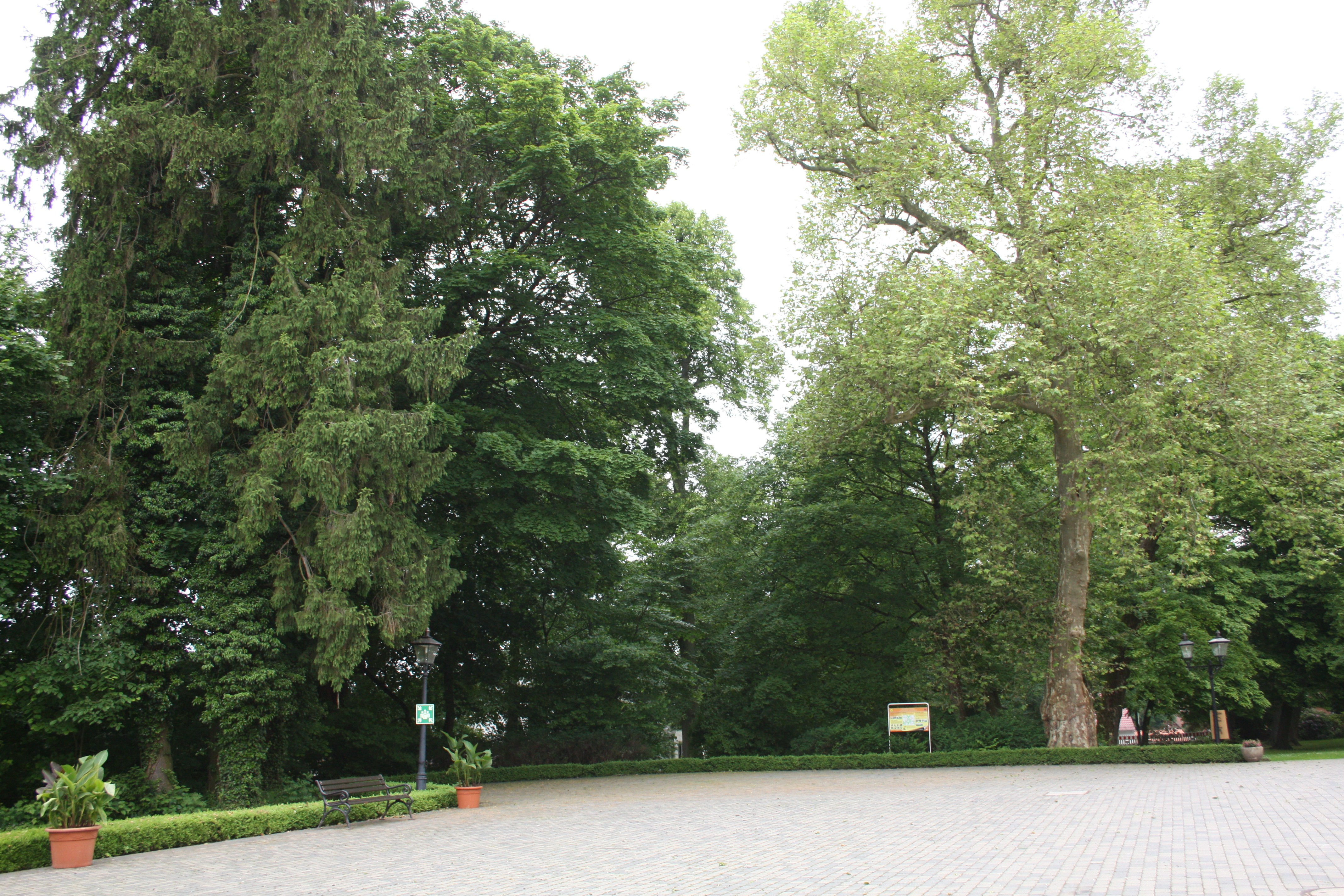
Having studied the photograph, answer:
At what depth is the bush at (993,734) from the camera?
22.0 m

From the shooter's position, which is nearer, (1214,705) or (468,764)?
(468,764)

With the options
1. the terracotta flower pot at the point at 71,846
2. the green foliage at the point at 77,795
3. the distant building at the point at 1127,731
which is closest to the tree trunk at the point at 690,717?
the distant building at the point at 1127,731

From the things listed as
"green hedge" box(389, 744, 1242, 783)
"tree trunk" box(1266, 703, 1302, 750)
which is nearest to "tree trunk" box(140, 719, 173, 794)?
"green hedge" box(389, 744, 1242, 783)

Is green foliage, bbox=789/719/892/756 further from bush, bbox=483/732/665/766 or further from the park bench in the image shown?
the park bench

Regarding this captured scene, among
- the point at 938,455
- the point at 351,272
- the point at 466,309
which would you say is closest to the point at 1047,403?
the point at 938,455

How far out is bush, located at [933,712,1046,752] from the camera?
2195cm

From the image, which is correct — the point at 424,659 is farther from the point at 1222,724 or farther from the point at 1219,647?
the point at 1222,724

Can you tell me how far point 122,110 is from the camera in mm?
14688

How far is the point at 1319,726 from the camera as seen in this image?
3350 cm

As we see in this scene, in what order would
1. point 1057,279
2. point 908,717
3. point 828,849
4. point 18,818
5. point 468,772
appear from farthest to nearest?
point 908,717
point 1057,279
point 468,772
point 18,818
point 828,849

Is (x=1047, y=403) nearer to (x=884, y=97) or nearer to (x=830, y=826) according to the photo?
(x=884, y=97)

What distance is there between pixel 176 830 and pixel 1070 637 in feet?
59.4

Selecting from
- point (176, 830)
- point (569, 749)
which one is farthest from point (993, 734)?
point (176, 830)

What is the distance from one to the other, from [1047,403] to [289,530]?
52.6 feet
